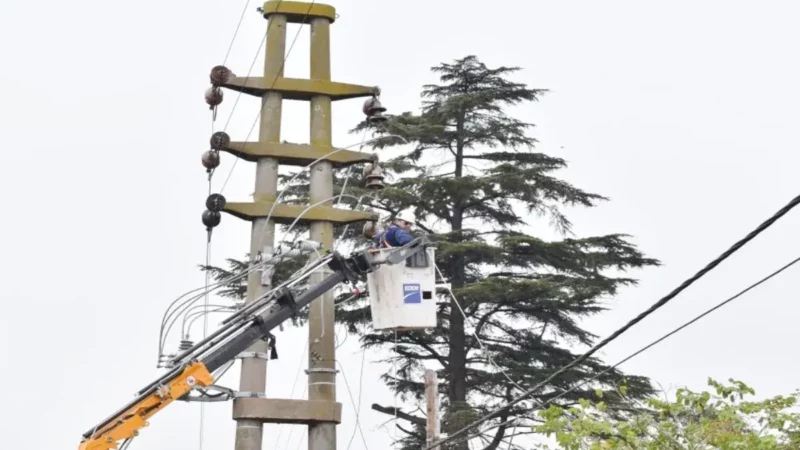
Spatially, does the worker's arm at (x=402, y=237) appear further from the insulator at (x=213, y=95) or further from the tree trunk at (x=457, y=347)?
the tree trunk at (x=457, y=347)

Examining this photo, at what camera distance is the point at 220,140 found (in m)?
22.1

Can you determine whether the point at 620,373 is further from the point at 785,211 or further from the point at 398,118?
the point at 785,211

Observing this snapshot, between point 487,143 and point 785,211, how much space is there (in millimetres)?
20392

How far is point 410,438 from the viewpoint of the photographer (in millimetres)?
29859

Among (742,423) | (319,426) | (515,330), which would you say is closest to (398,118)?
(515,330)

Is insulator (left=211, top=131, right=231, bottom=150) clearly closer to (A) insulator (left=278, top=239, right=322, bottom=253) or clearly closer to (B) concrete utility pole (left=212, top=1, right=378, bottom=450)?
(B) concrete utility pole (left=212, top=1, right=378, bottom=450)

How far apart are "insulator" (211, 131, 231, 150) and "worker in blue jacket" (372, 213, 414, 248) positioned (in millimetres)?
3144

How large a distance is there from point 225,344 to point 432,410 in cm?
297

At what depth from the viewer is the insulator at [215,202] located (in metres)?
21.8

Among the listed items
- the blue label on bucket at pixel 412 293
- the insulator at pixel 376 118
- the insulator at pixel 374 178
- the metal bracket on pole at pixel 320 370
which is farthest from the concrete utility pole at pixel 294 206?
the blue label on bucket at pixel 412 293

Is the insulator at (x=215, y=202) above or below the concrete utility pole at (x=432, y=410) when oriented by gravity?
above

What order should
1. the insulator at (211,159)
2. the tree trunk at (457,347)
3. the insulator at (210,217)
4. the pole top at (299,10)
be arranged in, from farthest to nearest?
the tree trunk at (457,347) → the pole top at (299,10) → the insulator at (211,159) → the insulator at (210,217)

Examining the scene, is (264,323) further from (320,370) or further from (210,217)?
(210,217)

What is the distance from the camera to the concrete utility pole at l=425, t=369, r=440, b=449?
747 inches
